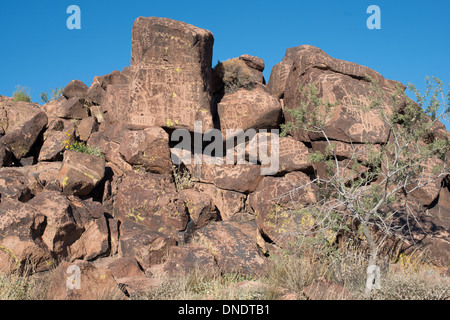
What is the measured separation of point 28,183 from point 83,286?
3.72 m

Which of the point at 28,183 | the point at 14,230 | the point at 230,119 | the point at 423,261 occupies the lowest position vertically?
the point at 423,261

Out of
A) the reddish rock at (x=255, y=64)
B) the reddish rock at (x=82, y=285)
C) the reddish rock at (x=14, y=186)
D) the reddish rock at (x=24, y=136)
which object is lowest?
the reddish rock at (x=82, y=285)

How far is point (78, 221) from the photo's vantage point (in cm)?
820

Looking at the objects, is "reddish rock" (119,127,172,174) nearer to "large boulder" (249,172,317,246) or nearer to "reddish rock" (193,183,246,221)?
"reddish rock" (193,183,246,221)

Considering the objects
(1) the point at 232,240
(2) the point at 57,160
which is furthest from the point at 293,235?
(2) the point at 57,160

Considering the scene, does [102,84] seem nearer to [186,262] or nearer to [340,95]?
[340,95]

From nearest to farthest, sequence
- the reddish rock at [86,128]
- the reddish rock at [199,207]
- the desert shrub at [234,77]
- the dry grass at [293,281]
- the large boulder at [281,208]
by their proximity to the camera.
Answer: the dry grass at [293,281]
the large boulder at [281,208]
the reddish rock at [199,207]
the desert shrub at [234,77]
the reddish rock at [86,128]

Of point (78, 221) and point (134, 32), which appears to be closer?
point (78, 221)

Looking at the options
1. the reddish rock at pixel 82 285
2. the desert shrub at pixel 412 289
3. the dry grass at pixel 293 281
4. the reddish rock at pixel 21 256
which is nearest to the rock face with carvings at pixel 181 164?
the reddish rock at pixel 21 256

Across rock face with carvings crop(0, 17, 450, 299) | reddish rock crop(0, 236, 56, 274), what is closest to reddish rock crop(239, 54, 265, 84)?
rock face with carvings crop(0, 17, 450, 299)

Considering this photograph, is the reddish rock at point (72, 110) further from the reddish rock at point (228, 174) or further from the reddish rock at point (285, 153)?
the reddish rock at point (285, 153)

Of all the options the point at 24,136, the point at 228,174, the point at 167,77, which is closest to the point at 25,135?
the point at 24,136

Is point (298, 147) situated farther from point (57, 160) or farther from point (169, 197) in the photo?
point (57, 160)

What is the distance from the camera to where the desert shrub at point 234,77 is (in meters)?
11.4
